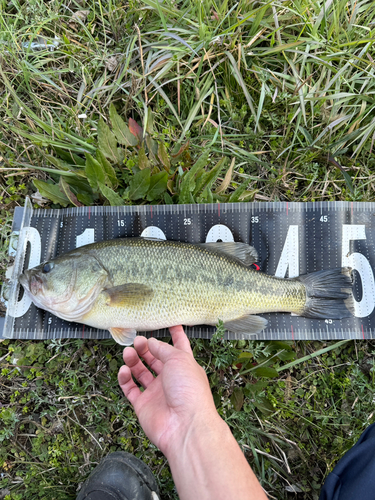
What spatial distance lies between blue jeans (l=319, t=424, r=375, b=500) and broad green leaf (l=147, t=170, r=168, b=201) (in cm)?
279

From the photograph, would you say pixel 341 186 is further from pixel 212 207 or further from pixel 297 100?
pixel 212 207

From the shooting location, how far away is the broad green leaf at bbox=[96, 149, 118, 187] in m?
3.04

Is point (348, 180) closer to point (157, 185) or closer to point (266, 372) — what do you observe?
point (157, 185)

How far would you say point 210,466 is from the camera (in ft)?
6.42

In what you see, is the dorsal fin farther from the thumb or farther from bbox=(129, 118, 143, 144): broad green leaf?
bbox=(129, 118, 143, 144): broad green leaf

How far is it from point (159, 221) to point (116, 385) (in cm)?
169

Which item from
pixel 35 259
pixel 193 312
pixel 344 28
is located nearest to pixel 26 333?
pixel 35 259

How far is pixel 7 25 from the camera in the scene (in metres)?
3.53

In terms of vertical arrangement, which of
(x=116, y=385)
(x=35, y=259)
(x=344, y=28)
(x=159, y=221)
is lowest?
(x=116, y=385)

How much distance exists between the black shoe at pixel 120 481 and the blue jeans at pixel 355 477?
1431 millimetres

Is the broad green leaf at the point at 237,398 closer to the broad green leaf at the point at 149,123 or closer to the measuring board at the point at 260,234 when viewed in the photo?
the measuring board at the point at 260,234

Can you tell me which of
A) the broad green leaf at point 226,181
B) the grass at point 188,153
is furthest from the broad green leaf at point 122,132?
the broad green leaf at point 226,181

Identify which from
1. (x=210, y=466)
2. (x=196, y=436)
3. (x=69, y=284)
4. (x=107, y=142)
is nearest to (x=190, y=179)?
(x=107, y=142)

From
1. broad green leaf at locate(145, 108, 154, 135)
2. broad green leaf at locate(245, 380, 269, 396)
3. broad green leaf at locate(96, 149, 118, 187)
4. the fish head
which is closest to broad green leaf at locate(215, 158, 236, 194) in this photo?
broad green leaf at locate(145, 108, 154, 135)
